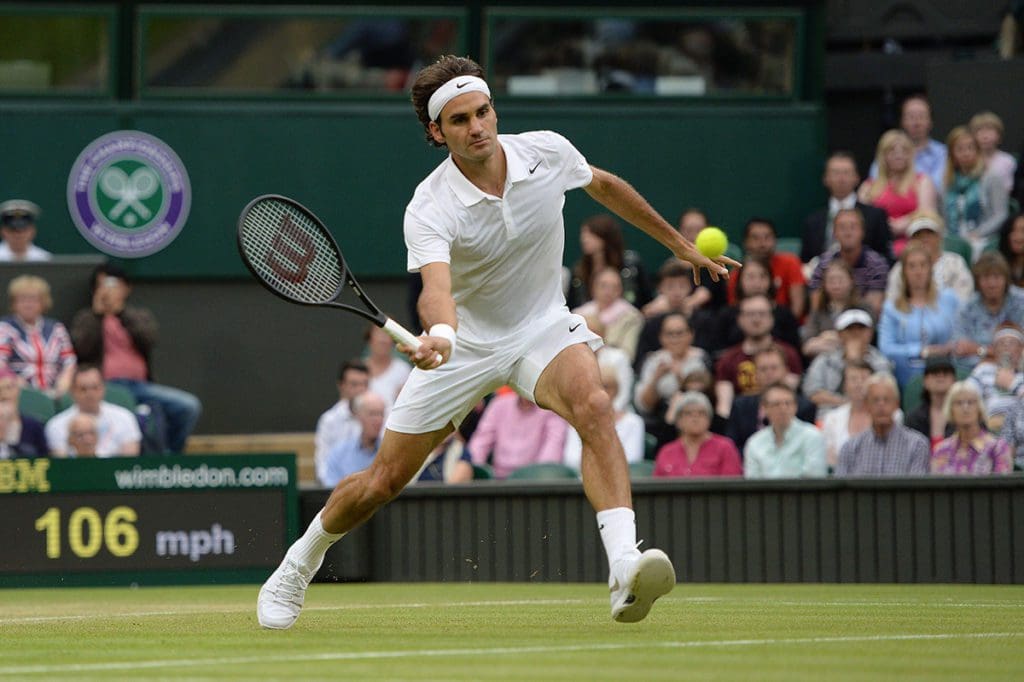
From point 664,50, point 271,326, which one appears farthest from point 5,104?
point 664,50

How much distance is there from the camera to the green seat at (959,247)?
1266 cm

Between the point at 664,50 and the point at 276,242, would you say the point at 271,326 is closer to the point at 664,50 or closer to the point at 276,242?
the point at 664,50

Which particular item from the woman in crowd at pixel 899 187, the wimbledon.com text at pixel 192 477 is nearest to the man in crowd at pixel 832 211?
the woman in crowd at pixel 899 187

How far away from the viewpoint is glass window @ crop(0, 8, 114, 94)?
48.6 ft

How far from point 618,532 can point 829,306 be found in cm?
624

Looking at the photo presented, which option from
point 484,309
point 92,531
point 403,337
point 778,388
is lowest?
point 92,531

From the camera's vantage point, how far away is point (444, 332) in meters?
6.00

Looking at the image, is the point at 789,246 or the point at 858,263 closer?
the point at 858,263

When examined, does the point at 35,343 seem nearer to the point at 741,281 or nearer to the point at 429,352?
the point at 741,281

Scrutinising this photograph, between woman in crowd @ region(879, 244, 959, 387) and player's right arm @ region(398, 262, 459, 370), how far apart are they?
5.85 meters

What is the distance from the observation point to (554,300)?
6.77 meters

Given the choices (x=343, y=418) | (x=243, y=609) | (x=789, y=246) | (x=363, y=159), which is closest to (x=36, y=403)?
Result: (x=343, y=418)

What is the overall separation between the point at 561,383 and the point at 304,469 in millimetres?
7411

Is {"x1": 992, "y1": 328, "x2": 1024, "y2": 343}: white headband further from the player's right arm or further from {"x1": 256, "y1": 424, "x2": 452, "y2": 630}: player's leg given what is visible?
the player's right arm
